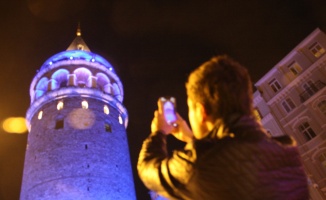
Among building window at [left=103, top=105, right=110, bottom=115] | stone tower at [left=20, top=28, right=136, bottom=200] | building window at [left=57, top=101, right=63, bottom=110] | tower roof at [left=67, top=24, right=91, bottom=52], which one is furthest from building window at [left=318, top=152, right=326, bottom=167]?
tower roof at [left=67, top=24, right=91, bottom=52]

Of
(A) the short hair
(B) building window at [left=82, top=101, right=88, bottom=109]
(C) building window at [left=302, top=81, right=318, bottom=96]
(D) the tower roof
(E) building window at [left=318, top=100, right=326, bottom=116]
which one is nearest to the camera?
(A) the short hair

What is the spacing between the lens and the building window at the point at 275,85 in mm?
21631

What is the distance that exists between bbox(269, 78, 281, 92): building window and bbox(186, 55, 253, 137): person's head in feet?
69.1

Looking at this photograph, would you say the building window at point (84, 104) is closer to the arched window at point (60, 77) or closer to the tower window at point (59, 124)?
the tower window at point (59, 124)

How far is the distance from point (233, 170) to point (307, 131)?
19.0 m

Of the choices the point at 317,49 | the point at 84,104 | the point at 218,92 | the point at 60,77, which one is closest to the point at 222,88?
the point at 218,92

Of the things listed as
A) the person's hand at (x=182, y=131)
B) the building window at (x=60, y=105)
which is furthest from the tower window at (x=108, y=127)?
the person's hand at (x=182, y=131)

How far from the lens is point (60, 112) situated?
19.4 metres

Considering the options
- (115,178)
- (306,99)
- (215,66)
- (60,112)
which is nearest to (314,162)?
(306,99)

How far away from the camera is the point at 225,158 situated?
5.07 ft

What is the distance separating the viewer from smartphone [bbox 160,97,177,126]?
2.13 meters

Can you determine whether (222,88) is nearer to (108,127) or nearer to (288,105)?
(108,127)

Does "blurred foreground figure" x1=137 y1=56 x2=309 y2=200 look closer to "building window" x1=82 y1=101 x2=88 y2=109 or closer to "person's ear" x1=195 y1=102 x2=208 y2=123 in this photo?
"person's ear" x1=195 y1=102 x2=208 y2=123

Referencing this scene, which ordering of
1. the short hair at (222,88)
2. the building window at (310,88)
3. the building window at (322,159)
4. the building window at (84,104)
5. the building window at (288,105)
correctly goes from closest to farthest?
the short hair at (222,88) → the building window at (322,159) → the building window at (310,88) → the building window at (84,104) → the building window at (288,105)
